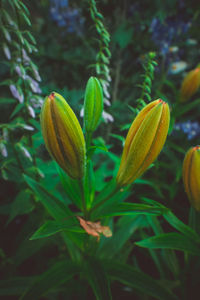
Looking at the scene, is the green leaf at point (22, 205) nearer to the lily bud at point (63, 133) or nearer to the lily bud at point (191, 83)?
the lily bud at point (63, 133)

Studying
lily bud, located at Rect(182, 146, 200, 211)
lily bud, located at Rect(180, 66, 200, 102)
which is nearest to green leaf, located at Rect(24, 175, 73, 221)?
lily bud, located at Rect(182, 146, 200, 211)

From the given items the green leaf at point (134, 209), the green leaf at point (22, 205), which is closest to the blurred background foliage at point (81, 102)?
the green leaf at point (22, 205)

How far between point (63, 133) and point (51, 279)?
12.8 inches

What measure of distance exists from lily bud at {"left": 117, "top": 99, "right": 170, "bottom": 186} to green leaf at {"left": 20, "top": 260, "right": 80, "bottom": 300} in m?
0.27

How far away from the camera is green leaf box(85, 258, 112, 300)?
47cm

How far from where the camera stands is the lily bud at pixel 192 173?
1.38ft

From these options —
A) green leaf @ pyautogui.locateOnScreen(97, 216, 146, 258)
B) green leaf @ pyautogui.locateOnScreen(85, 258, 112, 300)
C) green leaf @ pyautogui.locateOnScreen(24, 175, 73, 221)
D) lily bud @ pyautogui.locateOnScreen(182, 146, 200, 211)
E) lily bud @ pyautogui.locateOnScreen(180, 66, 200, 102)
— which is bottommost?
green leaf @ pyautogui.locateOnScreen(97, 216, 146, 258)

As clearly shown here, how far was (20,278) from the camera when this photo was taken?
638 millimetres

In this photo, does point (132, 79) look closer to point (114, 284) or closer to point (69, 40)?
point (69, 40)

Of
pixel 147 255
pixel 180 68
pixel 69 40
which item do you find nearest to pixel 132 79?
pixel 180 68

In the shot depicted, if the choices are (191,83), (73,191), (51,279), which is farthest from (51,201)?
(191,83)

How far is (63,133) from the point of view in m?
0.38

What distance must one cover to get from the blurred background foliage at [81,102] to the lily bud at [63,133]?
0.06 m

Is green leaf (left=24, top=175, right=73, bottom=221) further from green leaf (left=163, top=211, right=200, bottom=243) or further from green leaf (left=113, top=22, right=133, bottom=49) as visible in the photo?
green leaf (left=113, top=22, right=133, bottom=49)
